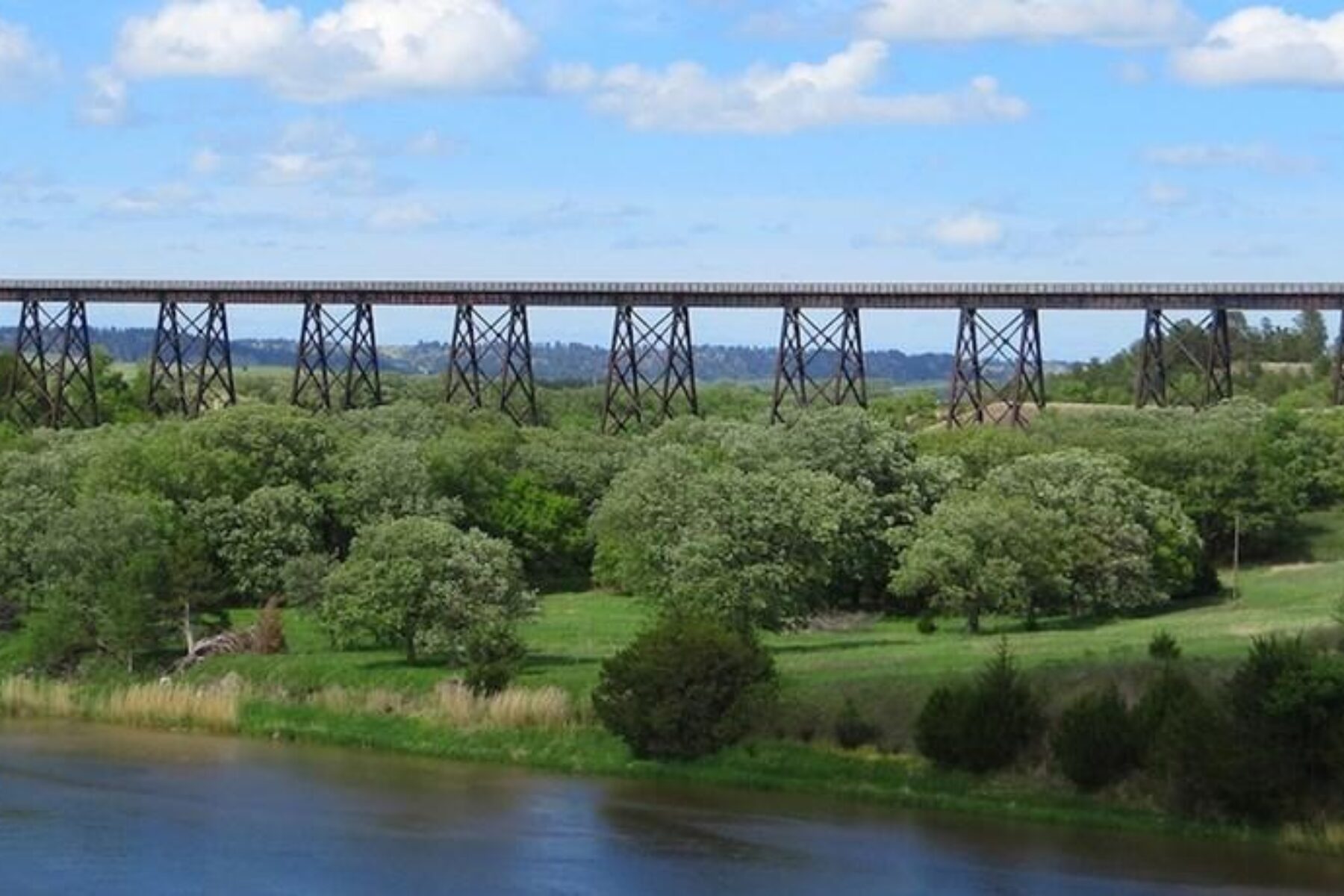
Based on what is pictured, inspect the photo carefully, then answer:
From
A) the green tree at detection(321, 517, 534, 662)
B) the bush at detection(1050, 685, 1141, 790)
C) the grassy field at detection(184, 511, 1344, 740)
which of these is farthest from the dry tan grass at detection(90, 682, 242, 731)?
the bush at detection(1050, 685, 1141, 790)

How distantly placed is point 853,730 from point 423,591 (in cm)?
989

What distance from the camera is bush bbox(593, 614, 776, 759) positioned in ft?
131

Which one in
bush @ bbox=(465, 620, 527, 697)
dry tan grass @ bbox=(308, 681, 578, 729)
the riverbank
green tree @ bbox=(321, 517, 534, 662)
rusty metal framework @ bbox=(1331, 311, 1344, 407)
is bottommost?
the riverbank

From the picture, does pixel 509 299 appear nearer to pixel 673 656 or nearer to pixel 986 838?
pixel 673 656

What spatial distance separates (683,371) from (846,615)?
22.4 metres

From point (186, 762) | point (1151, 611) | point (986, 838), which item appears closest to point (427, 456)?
point (1151, 611)

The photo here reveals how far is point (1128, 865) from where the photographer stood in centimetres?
3334

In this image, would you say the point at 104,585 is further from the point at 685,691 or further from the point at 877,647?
the point at 877,647

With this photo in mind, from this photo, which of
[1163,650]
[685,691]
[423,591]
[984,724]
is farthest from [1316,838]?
[423,591]

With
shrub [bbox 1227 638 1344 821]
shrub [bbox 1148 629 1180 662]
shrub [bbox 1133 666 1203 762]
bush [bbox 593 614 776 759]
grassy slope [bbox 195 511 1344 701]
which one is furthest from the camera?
grassy slope [bbox 195 511 1344 701]

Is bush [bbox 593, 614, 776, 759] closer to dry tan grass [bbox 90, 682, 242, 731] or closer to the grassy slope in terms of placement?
the grassy slope

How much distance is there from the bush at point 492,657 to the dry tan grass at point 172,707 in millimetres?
4492

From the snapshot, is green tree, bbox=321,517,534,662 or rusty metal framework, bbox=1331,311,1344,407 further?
rusty metal framework, bbox=1331,311,1344,407

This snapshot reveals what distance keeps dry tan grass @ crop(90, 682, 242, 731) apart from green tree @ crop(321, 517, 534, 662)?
2.64m
